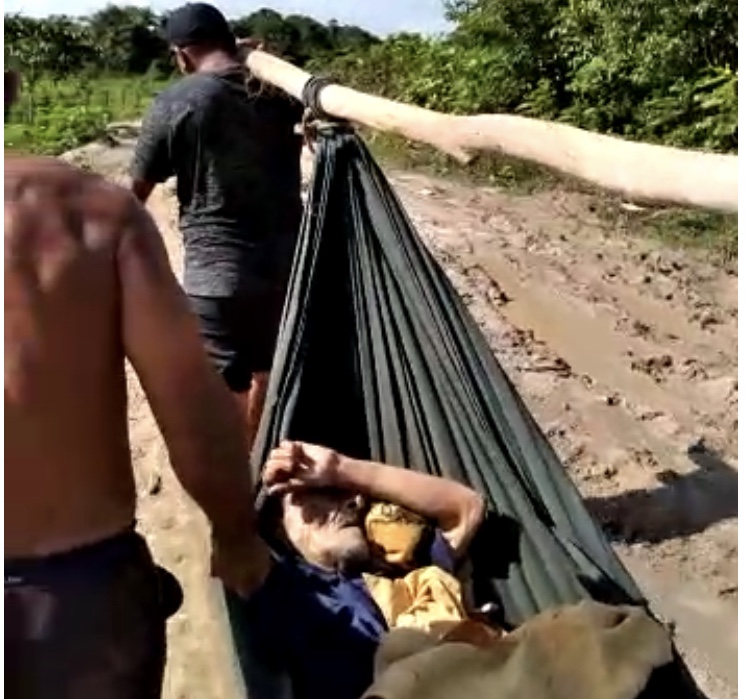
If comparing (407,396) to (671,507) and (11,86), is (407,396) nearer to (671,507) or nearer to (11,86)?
(11,86)

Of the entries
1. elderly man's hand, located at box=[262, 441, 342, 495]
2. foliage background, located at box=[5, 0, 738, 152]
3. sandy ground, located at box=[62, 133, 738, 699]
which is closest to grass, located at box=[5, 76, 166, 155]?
foliage background, located at box=[5, 0, 738, 152]

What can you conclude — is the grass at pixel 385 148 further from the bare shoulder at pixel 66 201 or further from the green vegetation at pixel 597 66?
the green vegetation at pixel 597 66

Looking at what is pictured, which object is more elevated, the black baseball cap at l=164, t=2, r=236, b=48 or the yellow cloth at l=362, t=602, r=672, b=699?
the black baseball cap at l=164, t=2, r=236, b=48

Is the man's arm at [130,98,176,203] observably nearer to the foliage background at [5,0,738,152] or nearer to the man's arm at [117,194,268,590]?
the man's arm at [117,194,268,590]

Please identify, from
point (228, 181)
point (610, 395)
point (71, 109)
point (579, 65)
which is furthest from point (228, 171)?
point (71, 109)

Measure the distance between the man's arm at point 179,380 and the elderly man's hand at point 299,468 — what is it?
0.63 meters

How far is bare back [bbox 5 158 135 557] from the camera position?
1723 millimetres

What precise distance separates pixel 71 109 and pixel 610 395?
34.8 feet

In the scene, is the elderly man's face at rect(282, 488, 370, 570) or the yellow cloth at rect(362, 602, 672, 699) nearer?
the yellow cloth at rect(362, 602, 672, 699)

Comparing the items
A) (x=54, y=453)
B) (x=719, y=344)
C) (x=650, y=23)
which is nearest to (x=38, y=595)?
(x=54, y=453)

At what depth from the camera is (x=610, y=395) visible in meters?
4.59

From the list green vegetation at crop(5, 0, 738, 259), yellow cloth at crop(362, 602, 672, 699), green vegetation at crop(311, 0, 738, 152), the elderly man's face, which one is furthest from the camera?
green vegetation at crop(311, 0, 738, 152)

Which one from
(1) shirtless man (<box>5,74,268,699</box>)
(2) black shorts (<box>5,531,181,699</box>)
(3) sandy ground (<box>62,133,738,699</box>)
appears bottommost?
(3) sandy ground (<box>62,133,738,699</box>)

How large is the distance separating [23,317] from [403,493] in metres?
0.93
